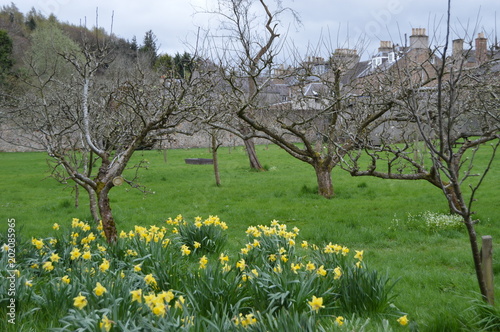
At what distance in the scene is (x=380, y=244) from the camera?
8.77 m

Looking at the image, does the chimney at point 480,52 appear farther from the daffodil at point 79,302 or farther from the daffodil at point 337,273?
the daffodil at point 79,302

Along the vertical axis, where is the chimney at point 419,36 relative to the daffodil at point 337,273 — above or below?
above

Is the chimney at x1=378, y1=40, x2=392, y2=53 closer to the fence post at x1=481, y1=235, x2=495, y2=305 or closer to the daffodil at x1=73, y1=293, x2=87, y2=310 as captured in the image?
the fence post at x1=481, y1=235, x2=495, y2=305

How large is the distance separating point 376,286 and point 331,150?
8.13 meters

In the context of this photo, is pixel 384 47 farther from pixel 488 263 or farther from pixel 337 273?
pixel 337 273

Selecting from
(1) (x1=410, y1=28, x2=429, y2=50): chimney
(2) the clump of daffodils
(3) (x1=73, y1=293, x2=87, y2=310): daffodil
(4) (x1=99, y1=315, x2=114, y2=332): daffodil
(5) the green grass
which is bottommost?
(5) the green grass

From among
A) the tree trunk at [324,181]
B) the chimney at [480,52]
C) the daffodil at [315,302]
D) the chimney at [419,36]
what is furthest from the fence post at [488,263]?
the chimney at [419,36]

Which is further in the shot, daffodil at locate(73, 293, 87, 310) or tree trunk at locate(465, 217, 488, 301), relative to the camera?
tree trunk at locate(465, 217, 488, 301)

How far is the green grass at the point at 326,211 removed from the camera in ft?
20.7

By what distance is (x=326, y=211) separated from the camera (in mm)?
11750

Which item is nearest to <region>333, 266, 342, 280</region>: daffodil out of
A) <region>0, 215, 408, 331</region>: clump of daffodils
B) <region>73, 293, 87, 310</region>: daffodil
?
<region>0, 215, 408, 331</region>: clump of daffodils

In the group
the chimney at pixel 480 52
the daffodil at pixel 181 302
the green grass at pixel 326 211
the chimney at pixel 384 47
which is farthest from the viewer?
the chimney at pixel 384 47

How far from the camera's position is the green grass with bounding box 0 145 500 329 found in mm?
6312

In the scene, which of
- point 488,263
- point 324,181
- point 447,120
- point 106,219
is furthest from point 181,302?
point 324,181
